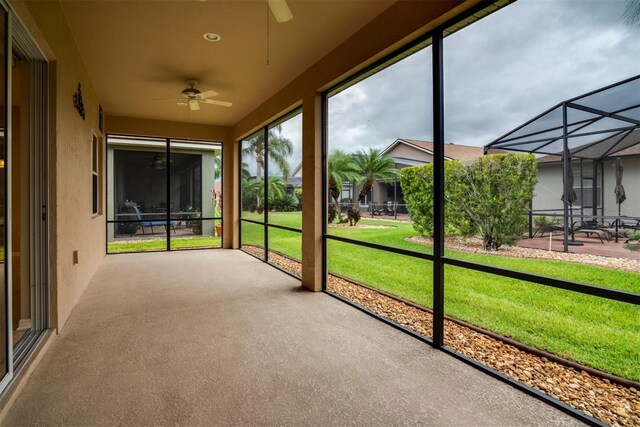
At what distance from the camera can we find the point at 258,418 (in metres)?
1.87

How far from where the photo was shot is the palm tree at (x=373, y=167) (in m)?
3.81

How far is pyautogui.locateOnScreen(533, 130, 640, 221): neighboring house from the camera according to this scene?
1925 mm

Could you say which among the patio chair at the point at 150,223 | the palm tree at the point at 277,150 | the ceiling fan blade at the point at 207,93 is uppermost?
the ceiling fan blade at the point at 207,93

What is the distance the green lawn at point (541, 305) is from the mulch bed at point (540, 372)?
5.4 inches

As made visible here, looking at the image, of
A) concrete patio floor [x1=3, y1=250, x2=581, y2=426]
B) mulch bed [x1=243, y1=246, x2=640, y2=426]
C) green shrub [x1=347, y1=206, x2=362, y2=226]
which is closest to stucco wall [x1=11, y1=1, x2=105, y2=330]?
concrete patio floor [x1=3, y1=250, x2=581, y2=426]

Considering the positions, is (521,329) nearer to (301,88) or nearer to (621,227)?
(621,227)

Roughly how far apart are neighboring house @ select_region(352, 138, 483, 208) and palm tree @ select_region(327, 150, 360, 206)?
4.5 inches

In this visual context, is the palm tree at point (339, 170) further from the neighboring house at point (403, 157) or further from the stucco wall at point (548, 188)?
the stucco wall at point (548, 188)

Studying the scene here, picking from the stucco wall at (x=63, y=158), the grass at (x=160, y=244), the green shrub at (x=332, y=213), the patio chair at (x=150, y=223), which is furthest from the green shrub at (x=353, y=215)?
the patio chair at (x=150, y=223)

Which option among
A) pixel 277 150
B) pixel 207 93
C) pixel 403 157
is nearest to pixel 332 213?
pixel 403 157

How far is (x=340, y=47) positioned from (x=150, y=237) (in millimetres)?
6327

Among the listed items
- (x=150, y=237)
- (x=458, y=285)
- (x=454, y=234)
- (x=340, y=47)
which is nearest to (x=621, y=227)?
(x=454, y=234)

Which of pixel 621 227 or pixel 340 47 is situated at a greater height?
pixel 340 47

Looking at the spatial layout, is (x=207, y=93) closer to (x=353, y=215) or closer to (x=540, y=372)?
(x=353, y=215)
